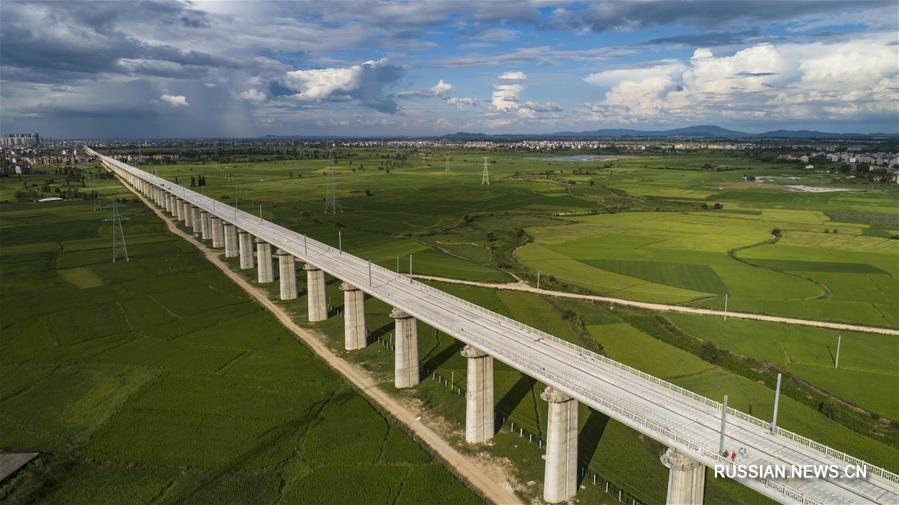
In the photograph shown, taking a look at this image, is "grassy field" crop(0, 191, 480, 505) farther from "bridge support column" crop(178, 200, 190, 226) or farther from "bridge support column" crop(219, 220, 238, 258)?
"bridge support column" crop(178, 200, 190, 226)

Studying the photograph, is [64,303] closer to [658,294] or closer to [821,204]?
[658,294]

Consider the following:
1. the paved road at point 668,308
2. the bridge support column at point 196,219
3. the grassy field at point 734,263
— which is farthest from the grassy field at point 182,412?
the bridge support column at point 196,219

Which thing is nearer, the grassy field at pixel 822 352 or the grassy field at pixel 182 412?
the grassy field at pixel 182 412

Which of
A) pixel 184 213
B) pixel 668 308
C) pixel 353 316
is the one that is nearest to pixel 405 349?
pixel 353 316

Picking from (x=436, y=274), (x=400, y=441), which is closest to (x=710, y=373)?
(x=400, y=441)

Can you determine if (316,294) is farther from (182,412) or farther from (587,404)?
(587,404)

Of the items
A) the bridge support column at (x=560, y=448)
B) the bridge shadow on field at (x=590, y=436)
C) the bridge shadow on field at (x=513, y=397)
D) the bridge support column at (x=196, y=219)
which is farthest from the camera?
the bridge support column at (x=196, y=219)

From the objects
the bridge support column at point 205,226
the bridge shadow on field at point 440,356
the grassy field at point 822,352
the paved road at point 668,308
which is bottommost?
the bridge shadow on field at point 440,356

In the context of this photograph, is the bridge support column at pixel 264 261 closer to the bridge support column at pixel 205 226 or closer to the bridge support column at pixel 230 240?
the bridge support column at pixel 230 240
